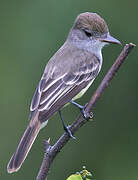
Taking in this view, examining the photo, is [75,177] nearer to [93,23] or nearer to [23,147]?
[23,147]

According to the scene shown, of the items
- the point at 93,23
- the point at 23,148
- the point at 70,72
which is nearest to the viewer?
the point at 23,148

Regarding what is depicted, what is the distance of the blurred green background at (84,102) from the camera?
753 centimetres

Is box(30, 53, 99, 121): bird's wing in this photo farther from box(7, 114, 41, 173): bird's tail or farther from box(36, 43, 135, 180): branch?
box(36, 43, 135, 180): branch

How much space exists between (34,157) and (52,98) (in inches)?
117

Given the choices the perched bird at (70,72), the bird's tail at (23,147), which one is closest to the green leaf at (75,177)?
the bird's tail at (23,147)

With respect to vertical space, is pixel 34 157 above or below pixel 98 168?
above

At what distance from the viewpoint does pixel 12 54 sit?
8.23 meters

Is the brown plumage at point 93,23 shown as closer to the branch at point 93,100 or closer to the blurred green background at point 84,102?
the blurred green background at point 84,102

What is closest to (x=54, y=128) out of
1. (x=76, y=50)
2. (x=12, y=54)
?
(x=12, y=54)

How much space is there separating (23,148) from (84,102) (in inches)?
128

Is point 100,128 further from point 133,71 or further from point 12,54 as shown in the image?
point 12,54

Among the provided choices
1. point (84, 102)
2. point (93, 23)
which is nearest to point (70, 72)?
point (93, 23)

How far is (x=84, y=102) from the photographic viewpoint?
748cm

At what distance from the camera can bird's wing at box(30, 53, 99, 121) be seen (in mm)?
4891
